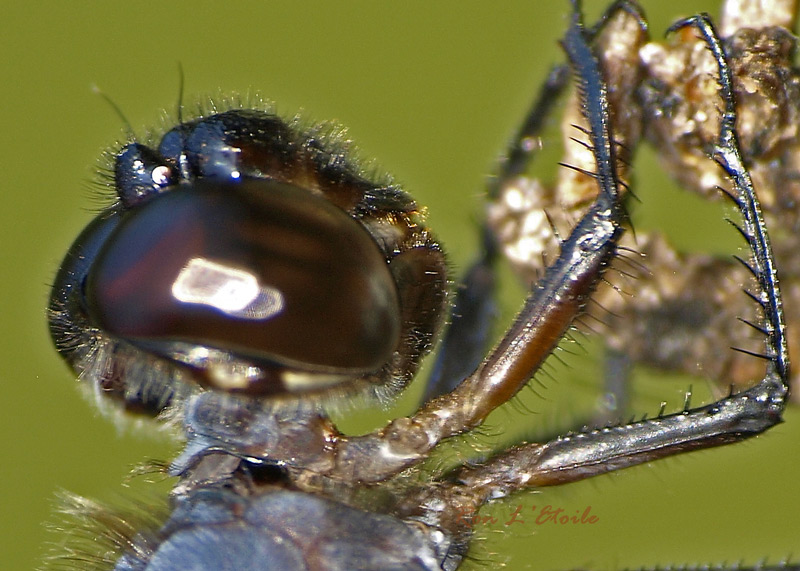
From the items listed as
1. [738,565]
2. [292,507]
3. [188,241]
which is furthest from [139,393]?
[738,565]

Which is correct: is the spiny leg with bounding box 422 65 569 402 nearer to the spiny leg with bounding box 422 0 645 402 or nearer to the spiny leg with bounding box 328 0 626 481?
the spiny leg with bounding box 422 0 645 402

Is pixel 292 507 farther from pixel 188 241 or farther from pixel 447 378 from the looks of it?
pixel 447 378

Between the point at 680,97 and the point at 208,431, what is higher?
Answer: the point at 680,97

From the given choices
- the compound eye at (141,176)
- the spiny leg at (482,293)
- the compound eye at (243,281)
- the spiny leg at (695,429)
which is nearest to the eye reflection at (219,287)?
the compound eye at (243,281)

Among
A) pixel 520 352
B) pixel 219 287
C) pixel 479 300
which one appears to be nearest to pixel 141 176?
pixel 219 287

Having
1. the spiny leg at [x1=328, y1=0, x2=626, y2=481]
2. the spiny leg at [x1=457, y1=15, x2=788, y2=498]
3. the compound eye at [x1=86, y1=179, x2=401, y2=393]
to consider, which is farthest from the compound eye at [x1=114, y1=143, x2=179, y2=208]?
the spiny leg at [x1=457, y1=15, x2=788, y2=498]

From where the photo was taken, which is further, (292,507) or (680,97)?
(680,97)

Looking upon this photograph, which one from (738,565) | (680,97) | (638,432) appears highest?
(680,97)

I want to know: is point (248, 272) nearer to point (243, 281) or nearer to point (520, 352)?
point (243, 281)
